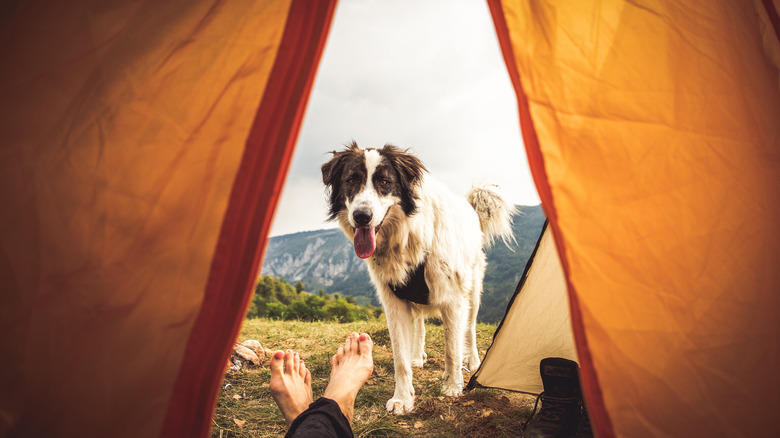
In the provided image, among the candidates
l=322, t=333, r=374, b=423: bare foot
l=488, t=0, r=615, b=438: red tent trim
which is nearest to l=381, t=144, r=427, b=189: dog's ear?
l=322, t=333, r=374, b=423: bare foot

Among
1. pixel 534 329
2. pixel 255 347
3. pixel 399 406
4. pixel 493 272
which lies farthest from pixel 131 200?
pixel 493 272

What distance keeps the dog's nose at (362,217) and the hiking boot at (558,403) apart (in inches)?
69.9

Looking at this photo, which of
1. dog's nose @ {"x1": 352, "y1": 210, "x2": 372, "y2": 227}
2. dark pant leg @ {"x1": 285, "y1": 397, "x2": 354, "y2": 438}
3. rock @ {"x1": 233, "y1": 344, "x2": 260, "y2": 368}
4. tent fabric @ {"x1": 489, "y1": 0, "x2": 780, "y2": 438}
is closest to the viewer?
tent fabric @ {"x1": 489, "y1": 0, "x2": 780, "y2": 438}

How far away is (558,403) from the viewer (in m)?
2.29

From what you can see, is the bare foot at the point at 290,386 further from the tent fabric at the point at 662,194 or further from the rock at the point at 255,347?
the tent fabric at the point at 662,194

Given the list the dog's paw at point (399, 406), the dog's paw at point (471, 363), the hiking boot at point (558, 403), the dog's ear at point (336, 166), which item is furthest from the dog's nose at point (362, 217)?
the dog's paw at point (471, 363)

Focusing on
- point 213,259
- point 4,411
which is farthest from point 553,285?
point 4,411

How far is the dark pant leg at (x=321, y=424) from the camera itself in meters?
1.48

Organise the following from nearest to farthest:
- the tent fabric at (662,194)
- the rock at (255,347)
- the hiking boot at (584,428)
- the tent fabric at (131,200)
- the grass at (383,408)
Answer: the tent fabric at (131,200), the tent fabric at (662,194), the hiking boot at (584,428), the grass at (383,408), the rock at (255,347)

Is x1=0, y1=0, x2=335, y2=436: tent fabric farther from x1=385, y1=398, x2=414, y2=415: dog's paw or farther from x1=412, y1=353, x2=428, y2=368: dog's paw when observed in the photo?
x1=412, y1=353, x2=428, y2=368: dog's paw

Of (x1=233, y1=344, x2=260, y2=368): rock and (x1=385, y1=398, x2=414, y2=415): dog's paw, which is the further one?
(x1=233, y1=344, x2=260, y2=368): rock

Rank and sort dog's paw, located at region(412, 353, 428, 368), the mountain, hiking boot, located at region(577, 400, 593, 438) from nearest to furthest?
hiking boot, located at region(577, 400, 593, 438) → dog's paw, located at region(412, 353, 428, 368) → the mountain

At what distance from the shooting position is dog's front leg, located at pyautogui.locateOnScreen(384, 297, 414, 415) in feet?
9.25

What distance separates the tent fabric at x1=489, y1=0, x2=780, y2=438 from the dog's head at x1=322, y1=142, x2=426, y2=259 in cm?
167
